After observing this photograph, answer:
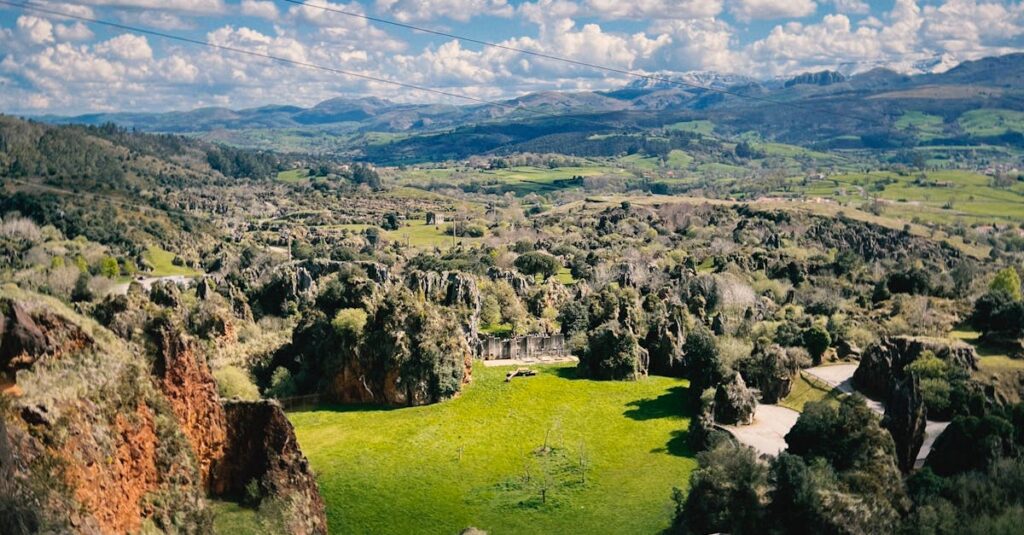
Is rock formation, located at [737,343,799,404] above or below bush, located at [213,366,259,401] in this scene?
below

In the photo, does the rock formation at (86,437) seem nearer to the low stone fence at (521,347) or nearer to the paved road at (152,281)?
the low stone fence at (521,347)

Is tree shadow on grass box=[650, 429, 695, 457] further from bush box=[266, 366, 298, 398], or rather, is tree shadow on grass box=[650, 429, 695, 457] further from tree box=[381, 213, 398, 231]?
tree box=[381, 213, 398, 231]

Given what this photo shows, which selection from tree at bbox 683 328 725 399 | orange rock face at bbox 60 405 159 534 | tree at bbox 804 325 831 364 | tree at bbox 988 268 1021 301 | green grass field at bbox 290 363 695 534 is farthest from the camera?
tree at bbox 988 268 1021 301

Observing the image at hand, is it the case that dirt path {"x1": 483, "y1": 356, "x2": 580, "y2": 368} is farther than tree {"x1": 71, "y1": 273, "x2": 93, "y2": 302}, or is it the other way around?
tree {"x1": 71, "y1": 273, "x2": 93, "y2": 302}

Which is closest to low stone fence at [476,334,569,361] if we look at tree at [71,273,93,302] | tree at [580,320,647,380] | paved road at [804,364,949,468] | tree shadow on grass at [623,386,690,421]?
tree at [580,320,647,380]

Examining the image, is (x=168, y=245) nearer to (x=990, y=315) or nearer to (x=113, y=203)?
(x=113, y=203)

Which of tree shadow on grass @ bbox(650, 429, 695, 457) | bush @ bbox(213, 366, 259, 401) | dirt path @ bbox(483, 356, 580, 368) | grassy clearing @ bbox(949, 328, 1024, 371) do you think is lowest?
tree shadow on grass @ bbox(650, 429, 695, 457)

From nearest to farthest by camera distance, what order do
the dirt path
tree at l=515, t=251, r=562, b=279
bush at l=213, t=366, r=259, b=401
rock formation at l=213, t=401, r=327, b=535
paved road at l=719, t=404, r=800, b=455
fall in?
rock formation at l=213, t=401, r=327, b=535, paved road at l=719, t=404, r=800, b=455, bush at l=213, t=366, r=259, b=401, the dirt path, tree at l=515, t=251, r=562, b=279
